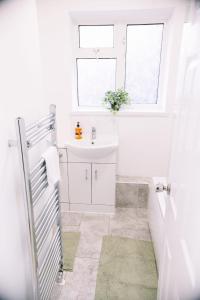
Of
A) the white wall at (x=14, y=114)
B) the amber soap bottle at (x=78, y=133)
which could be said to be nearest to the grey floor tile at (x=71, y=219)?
the amber soap bottle at (x=78, y=133)

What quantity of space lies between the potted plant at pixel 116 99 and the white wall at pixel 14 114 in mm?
1370

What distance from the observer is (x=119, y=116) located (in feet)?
8.42

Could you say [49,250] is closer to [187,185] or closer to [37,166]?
[37,166]

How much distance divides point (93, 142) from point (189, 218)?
1.78 metres

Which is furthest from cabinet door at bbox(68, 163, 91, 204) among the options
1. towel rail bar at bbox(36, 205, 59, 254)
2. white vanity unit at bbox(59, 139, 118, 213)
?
towel rail bar at bbox(36, 205, 59, 254)

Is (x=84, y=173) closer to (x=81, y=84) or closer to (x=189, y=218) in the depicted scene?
(x=81, y=84)

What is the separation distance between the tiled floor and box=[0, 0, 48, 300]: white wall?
536 millimetres

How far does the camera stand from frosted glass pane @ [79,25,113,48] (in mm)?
2462

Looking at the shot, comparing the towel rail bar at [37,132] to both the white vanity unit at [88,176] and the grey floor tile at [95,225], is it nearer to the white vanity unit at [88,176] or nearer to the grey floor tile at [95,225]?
the white vanity unit at [88,176]

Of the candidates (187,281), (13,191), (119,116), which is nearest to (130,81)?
(119,116)

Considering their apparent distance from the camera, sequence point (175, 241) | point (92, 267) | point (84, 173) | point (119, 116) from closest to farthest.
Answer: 1. point (175, 241)
2. point (92, 267)
3. point (84, 173)
4. point (119, 116)

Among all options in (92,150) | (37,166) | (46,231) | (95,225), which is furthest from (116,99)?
(46,231)

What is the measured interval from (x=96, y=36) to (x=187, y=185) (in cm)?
231

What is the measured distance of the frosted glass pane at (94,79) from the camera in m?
2.57
